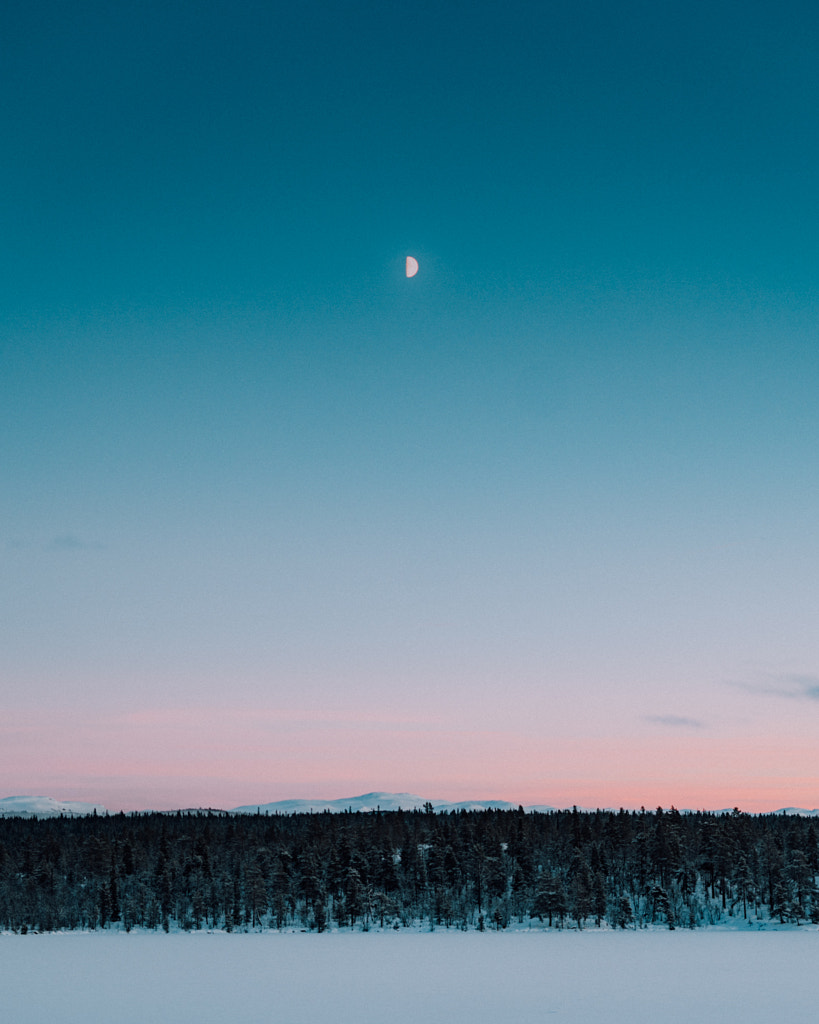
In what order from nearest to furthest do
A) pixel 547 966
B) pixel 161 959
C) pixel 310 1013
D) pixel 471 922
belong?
pixel 310 1013 → pixel 547 966 → pixel 161 959 → pixel 471 922

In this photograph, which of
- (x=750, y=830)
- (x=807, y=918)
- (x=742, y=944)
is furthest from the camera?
(x=750, y=830)

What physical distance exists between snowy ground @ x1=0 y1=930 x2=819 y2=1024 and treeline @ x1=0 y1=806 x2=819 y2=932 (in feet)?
64.1

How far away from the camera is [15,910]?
6004 inches

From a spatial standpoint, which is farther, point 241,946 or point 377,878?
point 377,878

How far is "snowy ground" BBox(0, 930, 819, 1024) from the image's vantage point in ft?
157

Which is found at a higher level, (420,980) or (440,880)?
(420,980)

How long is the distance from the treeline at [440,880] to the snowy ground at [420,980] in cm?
1955

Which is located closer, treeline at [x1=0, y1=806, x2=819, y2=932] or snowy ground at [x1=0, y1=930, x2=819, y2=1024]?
snowy ground at [x1=0, y1=930, x2=819, y2=1024]

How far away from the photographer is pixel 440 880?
150m

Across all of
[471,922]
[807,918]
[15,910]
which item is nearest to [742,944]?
[807,918]

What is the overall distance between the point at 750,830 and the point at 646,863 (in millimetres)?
20393

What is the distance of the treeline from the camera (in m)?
136

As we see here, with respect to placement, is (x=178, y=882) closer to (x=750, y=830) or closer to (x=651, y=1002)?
(x=750, y=830)

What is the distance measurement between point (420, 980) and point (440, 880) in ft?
290
